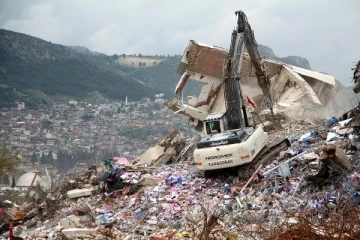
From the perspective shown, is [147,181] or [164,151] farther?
[164,151]

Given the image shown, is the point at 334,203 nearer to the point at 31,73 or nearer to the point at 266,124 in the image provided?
the point at 266,124

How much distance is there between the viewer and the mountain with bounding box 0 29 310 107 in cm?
8125

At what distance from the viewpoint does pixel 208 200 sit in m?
9.90

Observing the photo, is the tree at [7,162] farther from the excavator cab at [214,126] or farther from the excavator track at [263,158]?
the excavator track at [263,158]

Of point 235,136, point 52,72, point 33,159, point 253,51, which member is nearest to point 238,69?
point 253,51

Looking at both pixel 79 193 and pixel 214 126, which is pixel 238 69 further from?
pixel 79 193

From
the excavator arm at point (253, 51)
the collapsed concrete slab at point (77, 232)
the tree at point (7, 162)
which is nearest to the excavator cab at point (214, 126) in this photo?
the excavator arm at point (253, 51)

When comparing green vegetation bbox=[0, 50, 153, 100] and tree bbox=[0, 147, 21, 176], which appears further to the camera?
green vegetation bbox=[0, 50, 153, 100]

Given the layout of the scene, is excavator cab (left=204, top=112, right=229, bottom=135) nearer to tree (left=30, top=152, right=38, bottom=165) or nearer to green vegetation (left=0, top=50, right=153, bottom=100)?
tree (left=30, top=152, right=38, bottom=165)

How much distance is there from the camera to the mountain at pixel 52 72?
8544cm

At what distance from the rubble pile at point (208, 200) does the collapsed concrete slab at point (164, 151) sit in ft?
6.37

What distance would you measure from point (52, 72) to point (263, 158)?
Answer: 8018cm

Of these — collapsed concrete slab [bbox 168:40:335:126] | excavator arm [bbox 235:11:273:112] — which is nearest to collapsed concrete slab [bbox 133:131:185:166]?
collapsed concrete slab [bbox 168:40:335:126]

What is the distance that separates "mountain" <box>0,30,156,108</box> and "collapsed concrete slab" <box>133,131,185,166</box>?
6748 centimetres
